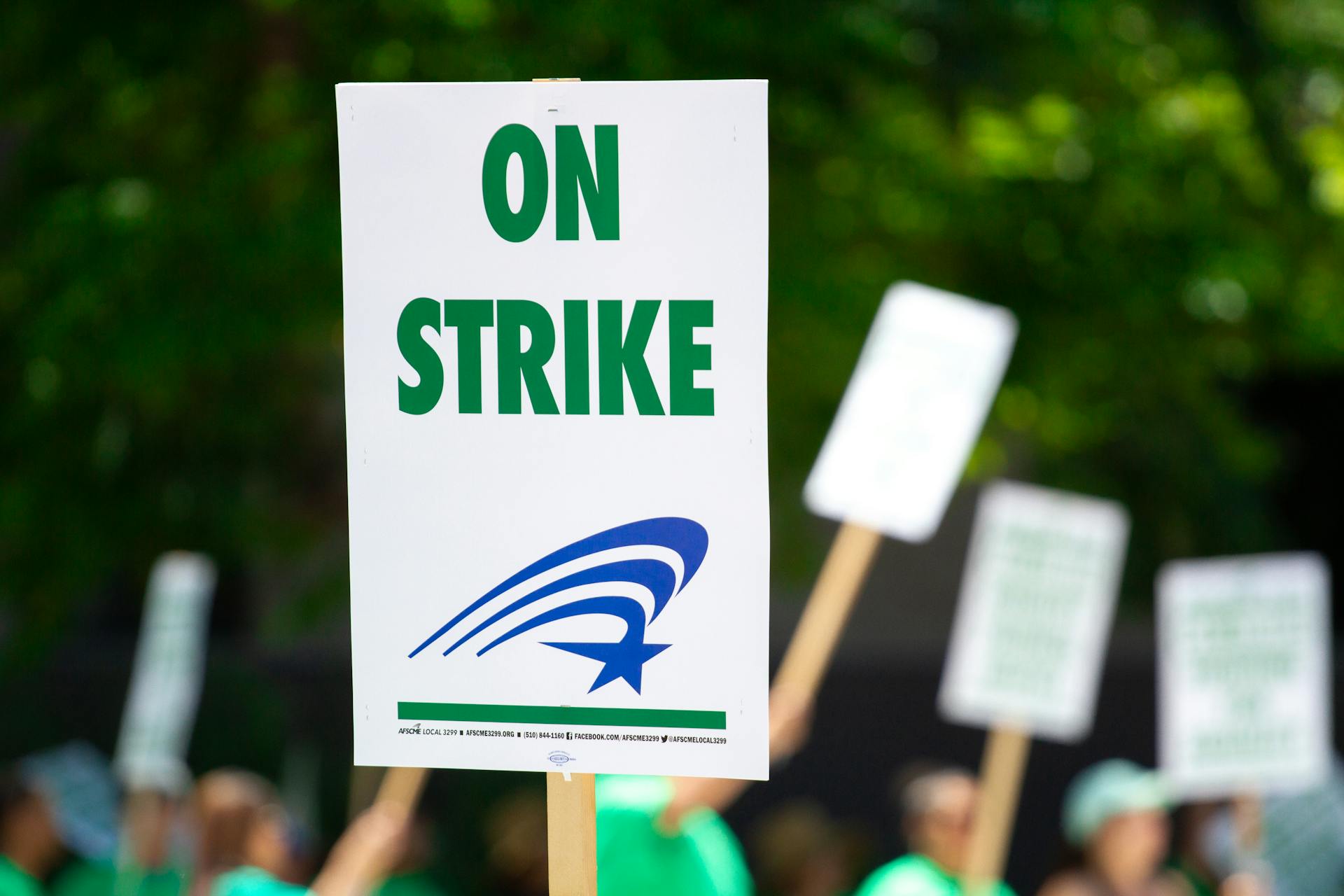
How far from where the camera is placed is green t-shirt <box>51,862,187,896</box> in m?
5.52

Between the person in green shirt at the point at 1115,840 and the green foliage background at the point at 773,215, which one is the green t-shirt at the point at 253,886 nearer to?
the green foliage background at the point at 773,215

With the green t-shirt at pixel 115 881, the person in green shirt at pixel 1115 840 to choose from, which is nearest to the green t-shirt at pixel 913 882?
the person in green shirt at pixel 1115 840

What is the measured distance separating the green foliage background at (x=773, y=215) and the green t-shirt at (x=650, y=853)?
218 cm

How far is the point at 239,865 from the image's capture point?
4.80 meters

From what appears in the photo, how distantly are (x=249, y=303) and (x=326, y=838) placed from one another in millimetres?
2882

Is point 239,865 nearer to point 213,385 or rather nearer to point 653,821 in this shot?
point 653,821

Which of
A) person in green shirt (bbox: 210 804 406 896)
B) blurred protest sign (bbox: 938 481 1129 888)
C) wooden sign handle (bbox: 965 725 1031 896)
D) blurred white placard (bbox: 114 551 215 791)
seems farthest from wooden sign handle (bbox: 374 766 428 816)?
blurred protest sign (bbox: 938 481 1129 888)

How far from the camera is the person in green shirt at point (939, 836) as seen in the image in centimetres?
492

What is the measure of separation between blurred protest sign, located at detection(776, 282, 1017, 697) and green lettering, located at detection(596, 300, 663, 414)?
191 centimetres

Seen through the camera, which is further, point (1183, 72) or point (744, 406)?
point (1183, 72)

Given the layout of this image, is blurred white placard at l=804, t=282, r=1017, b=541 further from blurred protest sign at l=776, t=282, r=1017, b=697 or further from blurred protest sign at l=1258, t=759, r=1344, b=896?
blurred protest sign at l=1258, t=759, r=1344, b=896

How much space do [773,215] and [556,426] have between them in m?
4.19

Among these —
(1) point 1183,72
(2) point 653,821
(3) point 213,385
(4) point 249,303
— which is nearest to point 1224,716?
(2) point 653,821

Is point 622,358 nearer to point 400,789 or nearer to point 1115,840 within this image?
point 400,789
